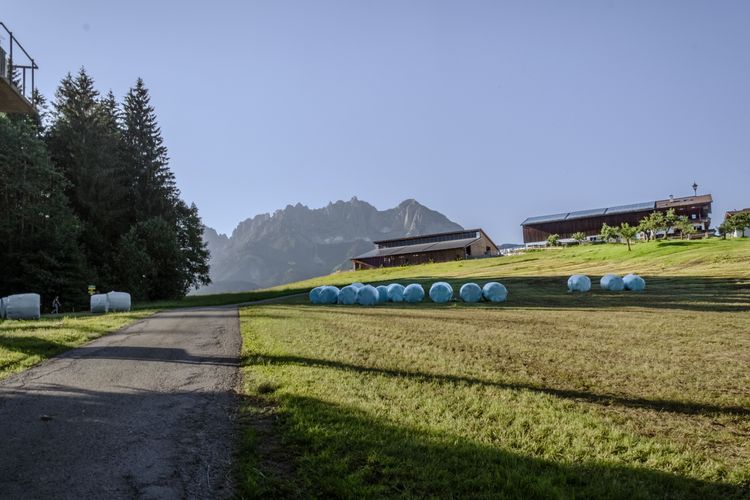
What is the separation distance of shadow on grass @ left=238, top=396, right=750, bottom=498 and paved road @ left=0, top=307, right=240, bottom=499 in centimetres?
51

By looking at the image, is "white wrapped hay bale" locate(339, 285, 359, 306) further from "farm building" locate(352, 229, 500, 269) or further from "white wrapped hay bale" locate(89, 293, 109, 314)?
"farm building" locate(352, 229, 500, 269)

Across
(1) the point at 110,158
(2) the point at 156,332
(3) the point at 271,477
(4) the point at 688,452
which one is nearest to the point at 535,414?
(4) the point at 688,452

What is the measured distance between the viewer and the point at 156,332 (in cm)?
1524

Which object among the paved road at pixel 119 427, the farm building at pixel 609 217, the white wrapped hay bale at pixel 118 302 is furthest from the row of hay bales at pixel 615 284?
the farm building at pixel 609 217

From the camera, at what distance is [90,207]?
4638cm

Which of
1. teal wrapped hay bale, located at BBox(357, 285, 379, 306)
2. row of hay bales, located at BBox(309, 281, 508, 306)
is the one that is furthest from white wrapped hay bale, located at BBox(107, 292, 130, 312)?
teal wrapped hay bale, located at BBox(357, 285, 379, 306)

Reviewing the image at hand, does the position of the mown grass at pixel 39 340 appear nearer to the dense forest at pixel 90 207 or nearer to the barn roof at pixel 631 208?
the dense forest at pixel 90 207

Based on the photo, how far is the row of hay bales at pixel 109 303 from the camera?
26.8m

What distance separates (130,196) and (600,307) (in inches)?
2040

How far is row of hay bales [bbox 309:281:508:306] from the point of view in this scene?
28422mm

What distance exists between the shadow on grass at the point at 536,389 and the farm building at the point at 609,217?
3006 inches

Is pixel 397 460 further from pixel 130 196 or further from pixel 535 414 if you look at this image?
pixel 130 196

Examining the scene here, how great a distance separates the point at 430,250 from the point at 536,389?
7014 centimetres

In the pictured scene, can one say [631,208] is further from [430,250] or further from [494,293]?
[494,293]
